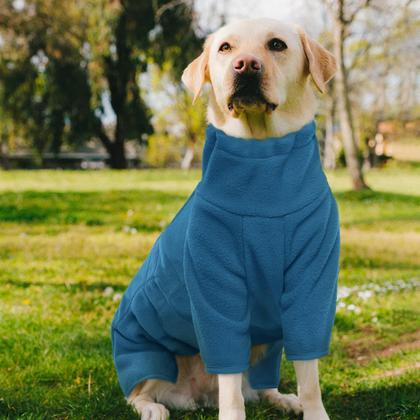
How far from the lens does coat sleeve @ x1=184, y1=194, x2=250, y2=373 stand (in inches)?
111

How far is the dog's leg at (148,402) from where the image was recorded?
3262 millimetres

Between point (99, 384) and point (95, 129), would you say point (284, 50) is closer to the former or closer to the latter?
point (99, 384)

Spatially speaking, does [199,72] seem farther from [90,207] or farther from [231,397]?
[90,207]

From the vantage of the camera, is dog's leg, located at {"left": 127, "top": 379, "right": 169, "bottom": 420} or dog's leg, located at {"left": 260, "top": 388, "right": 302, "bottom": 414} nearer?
dog's leg, located at {"left": 127, "top": 379, "right": 169, "bottom": 420}

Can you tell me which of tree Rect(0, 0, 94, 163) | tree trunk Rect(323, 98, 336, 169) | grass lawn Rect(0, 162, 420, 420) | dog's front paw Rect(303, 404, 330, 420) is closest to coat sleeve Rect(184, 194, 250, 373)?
dog's front paw Rect(303, 404, 330, 420)

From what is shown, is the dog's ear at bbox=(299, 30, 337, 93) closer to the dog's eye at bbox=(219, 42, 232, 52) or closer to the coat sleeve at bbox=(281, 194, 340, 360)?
the dog's eye at bbox=(219, 42, 232, 52)

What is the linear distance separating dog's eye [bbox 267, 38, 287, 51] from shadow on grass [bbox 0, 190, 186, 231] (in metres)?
6.30

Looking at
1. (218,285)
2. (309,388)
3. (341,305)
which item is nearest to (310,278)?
(218,285)

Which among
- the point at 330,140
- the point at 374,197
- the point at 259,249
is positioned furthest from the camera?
the point at 330,140

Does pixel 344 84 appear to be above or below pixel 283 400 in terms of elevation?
above

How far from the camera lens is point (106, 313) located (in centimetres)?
529

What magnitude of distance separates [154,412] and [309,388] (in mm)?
775

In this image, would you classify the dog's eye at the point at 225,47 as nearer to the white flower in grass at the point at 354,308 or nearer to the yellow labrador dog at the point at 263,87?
the yellow labrador dog at the point at 263,87

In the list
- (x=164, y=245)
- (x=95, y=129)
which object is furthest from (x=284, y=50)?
(x=95, y=129)
